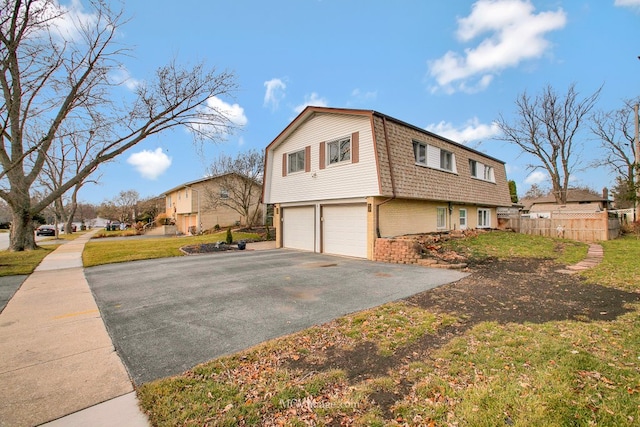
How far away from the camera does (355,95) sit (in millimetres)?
17766

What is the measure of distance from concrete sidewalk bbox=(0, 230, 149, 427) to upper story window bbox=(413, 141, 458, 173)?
11.8 metres

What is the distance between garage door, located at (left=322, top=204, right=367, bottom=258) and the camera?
1162cm

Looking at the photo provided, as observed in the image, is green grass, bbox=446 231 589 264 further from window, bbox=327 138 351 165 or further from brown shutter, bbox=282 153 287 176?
brown shutter, bbox=282 153 287 176

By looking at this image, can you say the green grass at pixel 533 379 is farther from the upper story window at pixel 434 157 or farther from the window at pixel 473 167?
the window at pixel 473 167

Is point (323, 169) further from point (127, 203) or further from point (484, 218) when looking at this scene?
point (127, 203)

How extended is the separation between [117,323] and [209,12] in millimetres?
11527

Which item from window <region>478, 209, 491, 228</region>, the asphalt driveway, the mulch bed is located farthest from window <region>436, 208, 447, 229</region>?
the mulch bed

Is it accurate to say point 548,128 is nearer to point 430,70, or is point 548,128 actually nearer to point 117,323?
point 430,70

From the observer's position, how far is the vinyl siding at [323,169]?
11.0m

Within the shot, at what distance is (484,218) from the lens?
1853 cm

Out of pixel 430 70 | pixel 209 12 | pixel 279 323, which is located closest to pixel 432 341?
pixel 279 323

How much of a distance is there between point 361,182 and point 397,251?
9.53ft

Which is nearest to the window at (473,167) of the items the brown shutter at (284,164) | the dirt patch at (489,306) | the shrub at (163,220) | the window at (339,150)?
the window at (339,150)

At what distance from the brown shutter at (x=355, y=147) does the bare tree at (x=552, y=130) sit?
2354 cm
